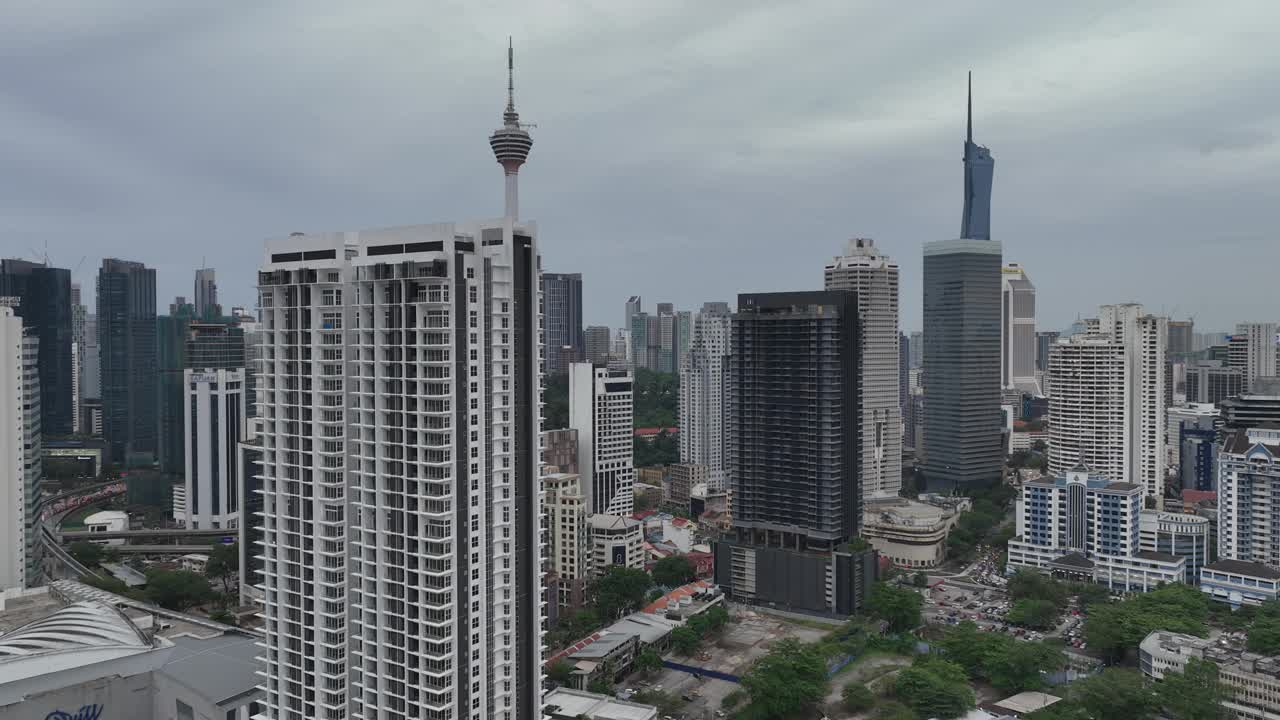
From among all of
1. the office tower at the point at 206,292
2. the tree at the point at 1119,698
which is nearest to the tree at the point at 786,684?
the tree at the point at 1119,698

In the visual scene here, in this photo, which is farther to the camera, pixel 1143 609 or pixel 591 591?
pixel 591 591

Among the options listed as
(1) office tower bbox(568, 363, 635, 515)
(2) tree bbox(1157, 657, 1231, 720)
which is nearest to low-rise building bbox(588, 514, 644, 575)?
(1) office tower bbox(568, 363, 635, 515)

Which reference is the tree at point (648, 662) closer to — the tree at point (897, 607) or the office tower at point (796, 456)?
the office tower at point (796, 456)

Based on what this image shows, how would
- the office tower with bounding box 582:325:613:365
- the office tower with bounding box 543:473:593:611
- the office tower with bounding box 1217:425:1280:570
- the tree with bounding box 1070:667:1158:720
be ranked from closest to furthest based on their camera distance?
the tree with bounding box 1070:667:1158:720
the office tower with bounding box 543:473:593:611
the office tower with bounding box 1217:425:1280:570
the office tower with bounding box 582:325:613:365

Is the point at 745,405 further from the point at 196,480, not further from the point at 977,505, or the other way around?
the point at 196,480

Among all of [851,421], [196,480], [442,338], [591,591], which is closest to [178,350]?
[196,480]

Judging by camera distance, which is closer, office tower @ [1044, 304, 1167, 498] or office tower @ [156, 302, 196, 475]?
office tower @ [1044, 304, 1167, 498]

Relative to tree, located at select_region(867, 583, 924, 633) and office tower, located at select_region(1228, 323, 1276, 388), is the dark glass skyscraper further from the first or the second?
tree, located at select_region(867, 583, 924, 633)

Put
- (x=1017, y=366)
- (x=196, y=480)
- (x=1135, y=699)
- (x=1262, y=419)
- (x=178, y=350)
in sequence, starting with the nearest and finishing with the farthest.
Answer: (x=1135, y=699) < (x=1262, y=419) < (x=196, y=480) < (x=178, y=350) < (x=1017, y=366)
